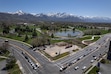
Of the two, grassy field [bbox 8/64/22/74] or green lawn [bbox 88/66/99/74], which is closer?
green lawn [bbox 88/66/99/74]

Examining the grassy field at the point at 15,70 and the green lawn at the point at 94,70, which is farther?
the grassy field at the point at 15,70

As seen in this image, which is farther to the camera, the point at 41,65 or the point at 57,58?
the point at 57,58

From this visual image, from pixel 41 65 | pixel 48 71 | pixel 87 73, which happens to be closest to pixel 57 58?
pixel 41 65

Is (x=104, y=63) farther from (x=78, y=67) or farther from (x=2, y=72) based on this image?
(x=2, y=72)

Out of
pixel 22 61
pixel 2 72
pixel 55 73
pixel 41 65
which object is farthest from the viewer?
pixel 22 61

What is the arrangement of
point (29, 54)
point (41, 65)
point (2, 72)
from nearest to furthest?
point (2, 72) → point (41, 65) → point (29, 54)

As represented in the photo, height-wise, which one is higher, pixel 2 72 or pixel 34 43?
pixel 34 43

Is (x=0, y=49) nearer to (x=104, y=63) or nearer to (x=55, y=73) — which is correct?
(x=55, y=73)

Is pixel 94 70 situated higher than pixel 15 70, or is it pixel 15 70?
pixel 15 70

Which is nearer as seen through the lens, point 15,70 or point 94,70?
point 94,70
